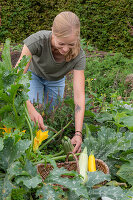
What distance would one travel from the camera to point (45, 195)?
1.15 m

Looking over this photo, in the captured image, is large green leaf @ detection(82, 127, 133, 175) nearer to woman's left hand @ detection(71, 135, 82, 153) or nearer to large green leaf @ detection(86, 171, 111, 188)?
woman's left hand @ detection(71, 135, 82, 153)

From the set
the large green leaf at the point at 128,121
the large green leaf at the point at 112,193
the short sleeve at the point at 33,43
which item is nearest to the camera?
the large green leaf at the point at 112,193

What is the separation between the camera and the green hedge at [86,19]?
19.9ft

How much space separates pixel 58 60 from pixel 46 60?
0.11 m

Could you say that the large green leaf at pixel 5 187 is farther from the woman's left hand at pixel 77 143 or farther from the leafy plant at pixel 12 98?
the woman's left hand at pixel 77 143

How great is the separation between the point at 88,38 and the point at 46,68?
445 centimetres

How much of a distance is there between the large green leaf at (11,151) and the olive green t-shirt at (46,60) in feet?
3.44

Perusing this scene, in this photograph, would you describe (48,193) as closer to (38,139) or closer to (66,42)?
(38,139)

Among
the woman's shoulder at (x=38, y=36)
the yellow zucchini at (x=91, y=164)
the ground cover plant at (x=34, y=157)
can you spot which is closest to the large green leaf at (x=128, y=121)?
the ground cover plant at (x=34, y=157)

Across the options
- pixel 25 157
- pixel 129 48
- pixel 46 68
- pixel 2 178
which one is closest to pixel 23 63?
pixel 25 157

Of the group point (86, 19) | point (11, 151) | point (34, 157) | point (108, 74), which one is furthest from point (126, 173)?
point (86, 19)

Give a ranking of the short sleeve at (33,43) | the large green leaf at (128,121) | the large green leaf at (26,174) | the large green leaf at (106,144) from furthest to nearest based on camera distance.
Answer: the short sleeve at (33,43) → the large green leaf at (128,121) → the large green leaf at (106,144) → the large green leaf at (26,174)

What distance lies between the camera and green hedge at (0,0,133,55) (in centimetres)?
606

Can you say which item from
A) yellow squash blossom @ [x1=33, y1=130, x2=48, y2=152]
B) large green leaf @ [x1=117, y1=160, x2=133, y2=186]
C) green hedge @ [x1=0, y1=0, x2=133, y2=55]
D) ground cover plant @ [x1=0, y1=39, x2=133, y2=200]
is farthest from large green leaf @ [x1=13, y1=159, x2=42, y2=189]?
green hedge @ [x1=0, y1=0, x2=133, y2=55]
